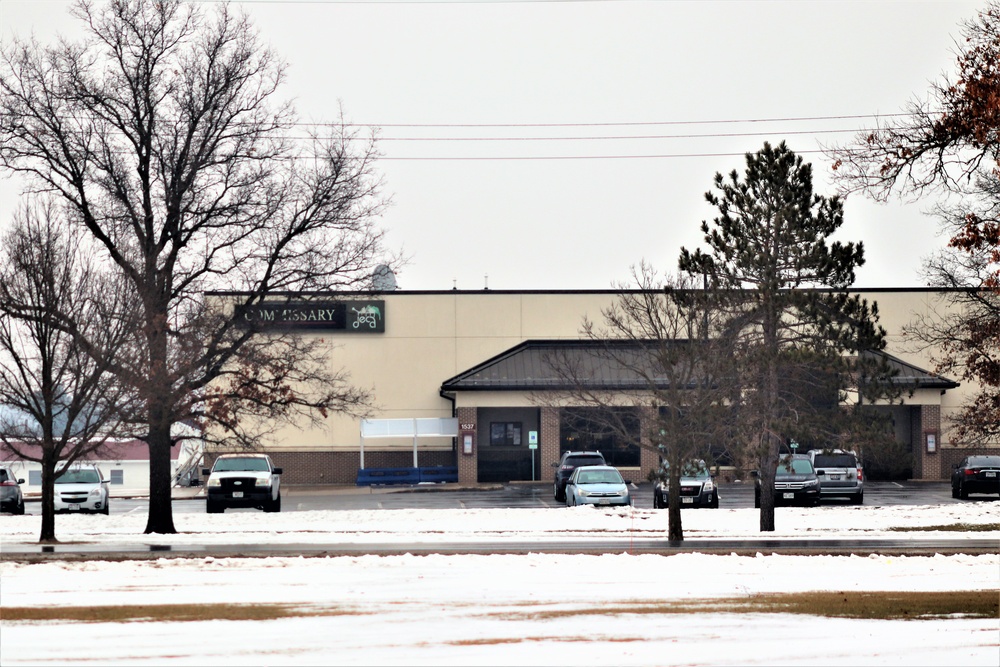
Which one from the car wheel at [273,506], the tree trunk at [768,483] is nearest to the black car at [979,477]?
the tree trunk at [768,483]

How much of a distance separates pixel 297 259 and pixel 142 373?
506 centimetres

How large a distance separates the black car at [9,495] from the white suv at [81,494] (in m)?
1.19

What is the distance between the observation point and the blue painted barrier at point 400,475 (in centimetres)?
5031

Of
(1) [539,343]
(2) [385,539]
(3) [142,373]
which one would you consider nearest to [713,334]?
(2) [385,539]

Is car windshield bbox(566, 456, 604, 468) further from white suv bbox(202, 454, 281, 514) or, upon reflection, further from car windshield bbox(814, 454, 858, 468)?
white suv bbox(202, 454, 281, 514)

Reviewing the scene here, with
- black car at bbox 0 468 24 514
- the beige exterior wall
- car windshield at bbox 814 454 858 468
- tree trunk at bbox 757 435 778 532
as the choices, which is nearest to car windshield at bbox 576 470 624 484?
car windshield at bbox 814 454 858 468

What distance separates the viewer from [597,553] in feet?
69.7

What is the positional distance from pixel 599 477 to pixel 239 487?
33.6 feet

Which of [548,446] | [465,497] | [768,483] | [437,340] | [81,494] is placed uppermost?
[437,340]

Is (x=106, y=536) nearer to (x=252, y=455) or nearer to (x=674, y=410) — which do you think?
(x=252, y=455)

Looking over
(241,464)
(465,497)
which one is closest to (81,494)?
(241,464)

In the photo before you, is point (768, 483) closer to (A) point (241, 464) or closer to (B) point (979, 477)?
(B) point (979, 477)

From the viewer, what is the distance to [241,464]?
117 ft

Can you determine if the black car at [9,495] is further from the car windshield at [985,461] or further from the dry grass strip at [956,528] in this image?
the car windshield at [985,461]
